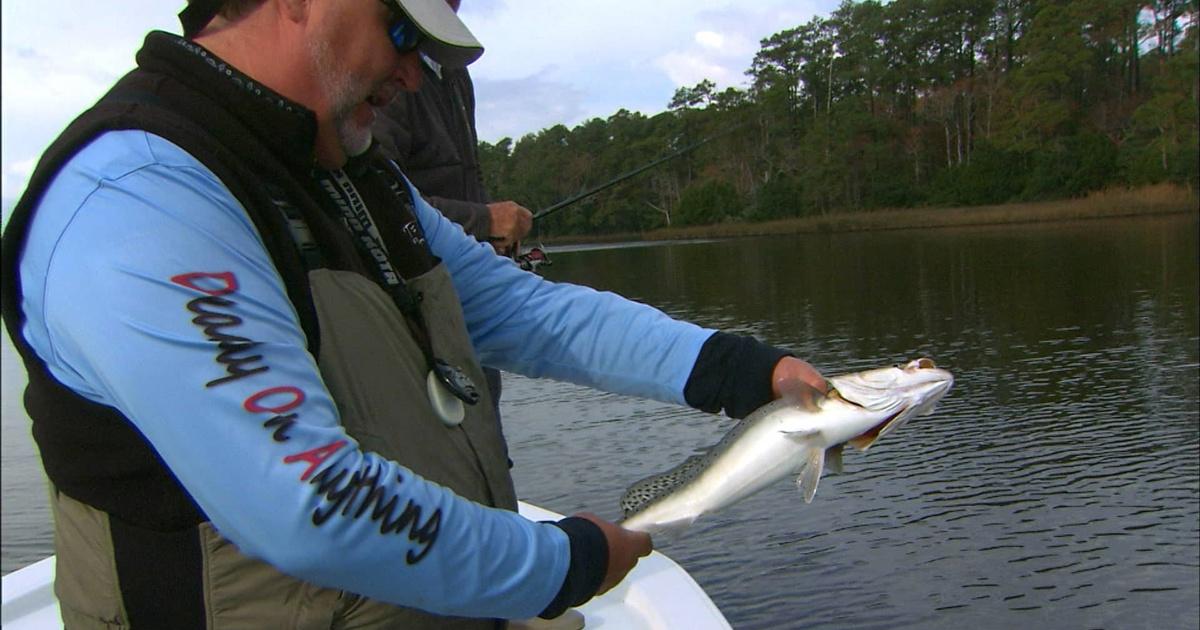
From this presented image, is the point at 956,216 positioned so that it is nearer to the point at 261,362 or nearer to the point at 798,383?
the point at 798,383

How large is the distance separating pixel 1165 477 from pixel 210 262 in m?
10.1

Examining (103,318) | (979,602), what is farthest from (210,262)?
(979,602)

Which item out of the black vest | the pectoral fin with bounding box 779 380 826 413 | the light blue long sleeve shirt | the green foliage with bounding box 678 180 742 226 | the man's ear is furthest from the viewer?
the green foliage with bounding box 678 180 742 226

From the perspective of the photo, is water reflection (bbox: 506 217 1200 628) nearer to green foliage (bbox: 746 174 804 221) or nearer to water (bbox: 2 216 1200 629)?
water (bbox: 2 216 1200 629)

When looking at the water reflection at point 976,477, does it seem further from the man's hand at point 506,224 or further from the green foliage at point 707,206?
the green foliage at point 707,206

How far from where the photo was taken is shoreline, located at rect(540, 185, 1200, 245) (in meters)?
46.9

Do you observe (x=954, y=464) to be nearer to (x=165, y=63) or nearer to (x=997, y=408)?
(x=997, y=408)

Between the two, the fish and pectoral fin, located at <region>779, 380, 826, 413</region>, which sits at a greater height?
pectoral fin, located at <region>779, 380, 826, 413</region>

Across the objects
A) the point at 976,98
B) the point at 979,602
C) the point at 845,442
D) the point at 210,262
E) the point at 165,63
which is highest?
the point at 976,98

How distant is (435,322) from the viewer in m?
2.24

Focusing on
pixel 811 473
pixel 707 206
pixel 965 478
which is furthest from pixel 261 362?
pixel 707 206

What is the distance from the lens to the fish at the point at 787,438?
254cm

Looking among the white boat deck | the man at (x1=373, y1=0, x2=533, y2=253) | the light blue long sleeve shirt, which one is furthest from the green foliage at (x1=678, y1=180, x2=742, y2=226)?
the light blue long sleeve shirt

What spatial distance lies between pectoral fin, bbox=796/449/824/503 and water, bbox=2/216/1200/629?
4.96m
